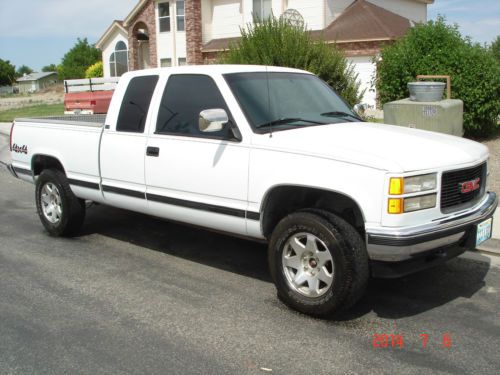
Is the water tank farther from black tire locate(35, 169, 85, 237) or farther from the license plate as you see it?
black tire locate(35, 169, 85, 237)

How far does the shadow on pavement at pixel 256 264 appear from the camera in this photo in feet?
16.0

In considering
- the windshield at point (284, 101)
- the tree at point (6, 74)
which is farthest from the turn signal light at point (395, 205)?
the tree at point (6, 74)

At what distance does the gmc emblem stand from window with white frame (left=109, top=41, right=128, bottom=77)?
33.9 m

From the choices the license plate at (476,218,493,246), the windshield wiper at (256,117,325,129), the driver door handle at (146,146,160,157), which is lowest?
the license plate at (476,218,493,246)

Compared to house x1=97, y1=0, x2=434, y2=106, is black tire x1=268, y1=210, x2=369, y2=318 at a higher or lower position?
lower

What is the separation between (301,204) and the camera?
4.88 meters

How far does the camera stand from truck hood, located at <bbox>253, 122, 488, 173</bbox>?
165 inches

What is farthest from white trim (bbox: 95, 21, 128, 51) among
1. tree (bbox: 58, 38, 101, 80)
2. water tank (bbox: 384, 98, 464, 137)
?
tree (bbox: 58, 38, 101, 80)

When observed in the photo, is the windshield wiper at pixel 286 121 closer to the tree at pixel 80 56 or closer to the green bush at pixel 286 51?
the green bush at pixel 286 51

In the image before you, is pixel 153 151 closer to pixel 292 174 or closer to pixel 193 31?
pixel 292 174

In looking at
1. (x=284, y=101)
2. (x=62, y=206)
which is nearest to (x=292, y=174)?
(x=284, y=101)

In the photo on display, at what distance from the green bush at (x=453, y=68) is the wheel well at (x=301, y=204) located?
853cm

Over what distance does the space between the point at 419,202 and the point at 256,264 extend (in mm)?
2239

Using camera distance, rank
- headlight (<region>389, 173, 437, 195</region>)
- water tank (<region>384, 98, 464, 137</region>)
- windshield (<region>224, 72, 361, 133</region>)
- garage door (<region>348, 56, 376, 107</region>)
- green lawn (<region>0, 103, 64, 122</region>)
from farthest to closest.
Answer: green lawn (<region>0, 103, 64, 122</region>)
garage door (<region>348, 56, 376, 107</region>)
water tank (<region>384, 98, 464, 137</region>)
windshield (<region>224, 72, 361, 133</region>)
headlight (<region>389, 173, 437, 195</region>)
